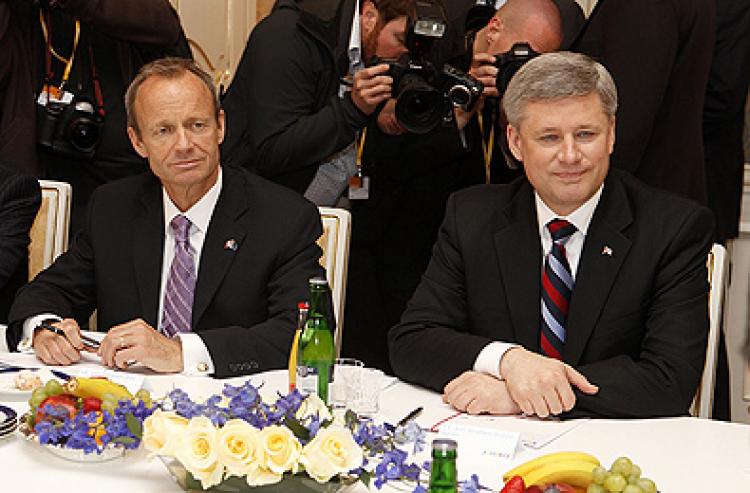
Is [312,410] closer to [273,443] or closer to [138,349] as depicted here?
[273,443]

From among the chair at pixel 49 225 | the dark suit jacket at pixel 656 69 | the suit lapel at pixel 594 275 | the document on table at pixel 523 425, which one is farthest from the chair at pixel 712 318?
the chair at pixel 49 225

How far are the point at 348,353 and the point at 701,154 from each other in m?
1.29

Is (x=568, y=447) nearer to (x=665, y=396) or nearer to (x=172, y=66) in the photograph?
(x=665, y=396)

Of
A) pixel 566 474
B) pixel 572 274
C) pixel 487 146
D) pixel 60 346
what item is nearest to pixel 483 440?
pixel 566 474

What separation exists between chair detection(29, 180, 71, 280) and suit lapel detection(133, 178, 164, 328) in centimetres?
50

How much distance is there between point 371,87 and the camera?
3447 mm

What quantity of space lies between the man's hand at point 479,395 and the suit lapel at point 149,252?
940 mm

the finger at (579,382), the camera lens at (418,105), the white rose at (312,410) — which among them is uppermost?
the camera lens at (418,105)

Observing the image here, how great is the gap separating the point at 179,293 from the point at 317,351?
0.85 meters

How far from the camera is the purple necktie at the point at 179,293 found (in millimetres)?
2934

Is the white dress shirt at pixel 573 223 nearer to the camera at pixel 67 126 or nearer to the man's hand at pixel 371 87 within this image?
the man's hand at pixel 371 87

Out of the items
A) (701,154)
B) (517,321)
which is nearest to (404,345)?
(517,321)

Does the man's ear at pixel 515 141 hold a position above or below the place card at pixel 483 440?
above

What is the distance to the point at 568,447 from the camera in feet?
6.82
